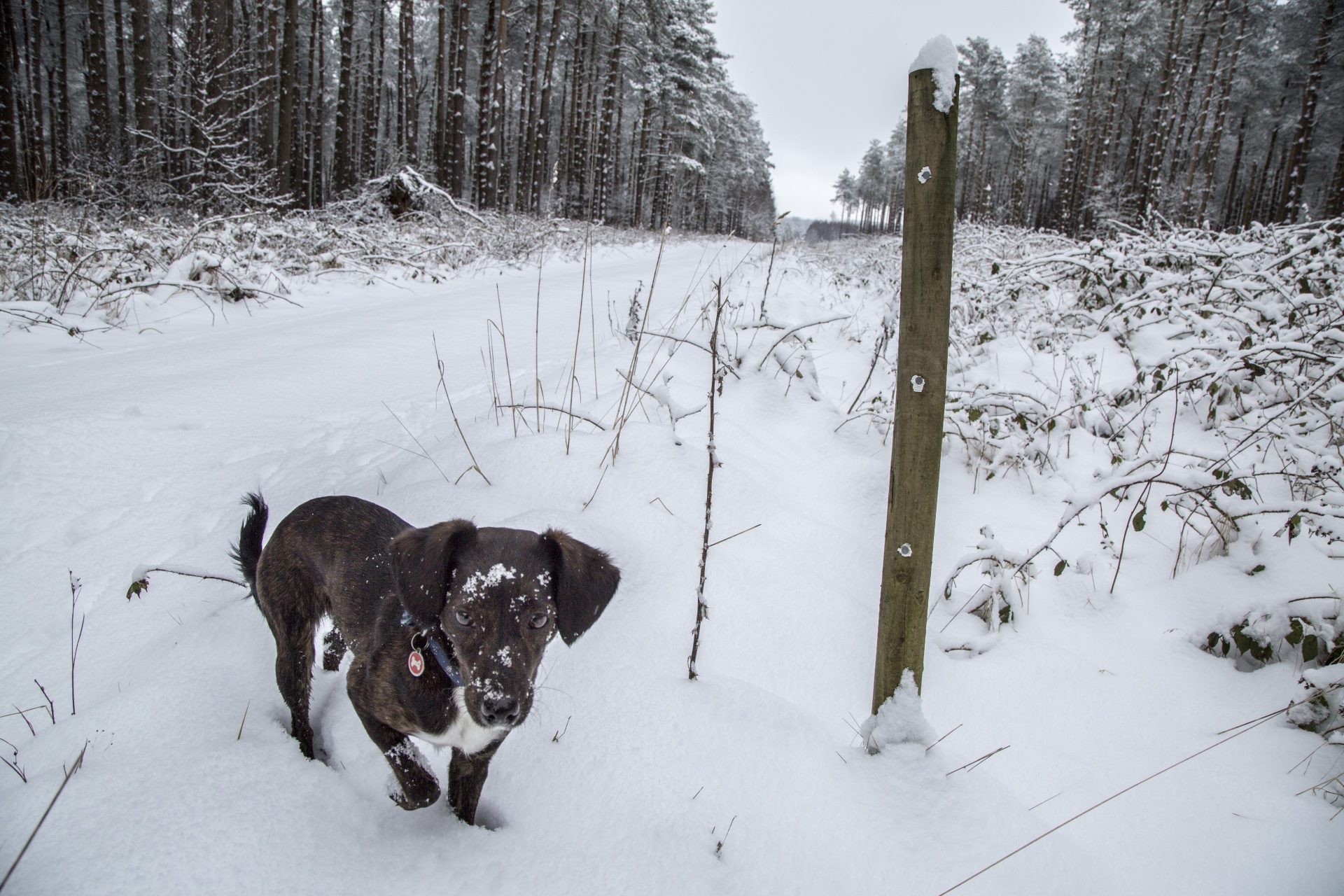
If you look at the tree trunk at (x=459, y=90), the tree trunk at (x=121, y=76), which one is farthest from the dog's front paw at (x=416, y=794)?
the tree trunk at (x=121, y=76)

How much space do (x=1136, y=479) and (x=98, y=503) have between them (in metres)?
4.39

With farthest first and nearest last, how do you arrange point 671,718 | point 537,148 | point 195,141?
point 537,148 → point 195,141 → point 671,718

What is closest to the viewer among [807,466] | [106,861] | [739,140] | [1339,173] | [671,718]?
[106,861]

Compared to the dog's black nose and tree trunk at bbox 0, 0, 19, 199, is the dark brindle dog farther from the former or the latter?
tree trunk at bbox 0, 0, 19, 199

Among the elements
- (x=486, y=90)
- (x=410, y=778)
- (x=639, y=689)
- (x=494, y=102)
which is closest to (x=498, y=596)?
(x=410, y=778)

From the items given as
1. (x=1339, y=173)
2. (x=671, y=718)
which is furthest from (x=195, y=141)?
(x=1339, y=173)

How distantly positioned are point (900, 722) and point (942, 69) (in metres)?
1.78

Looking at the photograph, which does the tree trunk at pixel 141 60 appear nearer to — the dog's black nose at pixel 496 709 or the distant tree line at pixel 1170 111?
the dog's black nose at pixel 496 709

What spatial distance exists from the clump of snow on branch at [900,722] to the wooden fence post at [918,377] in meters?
0.02

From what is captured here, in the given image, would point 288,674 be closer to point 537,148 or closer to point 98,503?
point 98,503

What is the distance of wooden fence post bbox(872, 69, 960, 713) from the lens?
4.82 feet

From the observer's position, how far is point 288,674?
1.78m

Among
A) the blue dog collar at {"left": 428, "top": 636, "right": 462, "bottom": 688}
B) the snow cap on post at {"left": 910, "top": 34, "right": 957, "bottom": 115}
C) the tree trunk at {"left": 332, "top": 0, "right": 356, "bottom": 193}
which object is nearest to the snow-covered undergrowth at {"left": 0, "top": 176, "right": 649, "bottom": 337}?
the snow cap on post at {"left": 910, "top": 34, "right": 957, "bottom": 115}

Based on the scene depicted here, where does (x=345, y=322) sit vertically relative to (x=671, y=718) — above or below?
above
